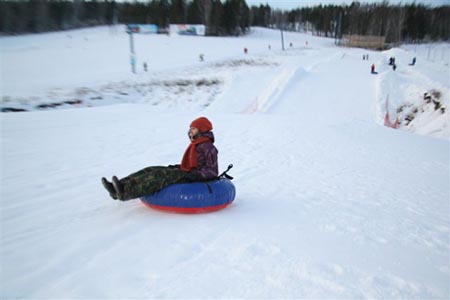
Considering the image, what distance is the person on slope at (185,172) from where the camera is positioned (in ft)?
12.0

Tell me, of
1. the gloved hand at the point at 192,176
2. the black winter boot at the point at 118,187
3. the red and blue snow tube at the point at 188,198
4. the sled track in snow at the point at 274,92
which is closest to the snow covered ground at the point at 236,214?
the red and blue snow tube at the point at 188,198

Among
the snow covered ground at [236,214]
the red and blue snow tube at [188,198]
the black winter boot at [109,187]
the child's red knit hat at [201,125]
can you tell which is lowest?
the snow covered ground at [236,214]

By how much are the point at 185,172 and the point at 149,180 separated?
1.52ft

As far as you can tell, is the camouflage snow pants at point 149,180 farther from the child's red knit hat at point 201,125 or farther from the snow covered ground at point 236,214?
the child's red knit hat at point 201,125

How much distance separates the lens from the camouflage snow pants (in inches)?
144

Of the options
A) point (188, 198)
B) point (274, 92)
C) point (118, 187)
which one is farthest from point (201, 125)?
point (274, 92)

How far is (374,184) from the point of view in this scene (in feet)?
19.9

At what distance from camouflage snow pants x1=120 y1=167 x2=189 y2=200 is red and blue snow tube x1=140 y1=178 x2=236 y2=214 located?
3.2 inches

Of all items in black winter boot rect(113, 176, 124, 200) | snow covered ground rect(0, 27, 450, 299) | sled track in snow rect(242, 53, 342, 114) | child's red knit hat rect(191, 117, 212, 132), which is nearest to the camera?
snow covered ground rect(0, 27, 450, 299)

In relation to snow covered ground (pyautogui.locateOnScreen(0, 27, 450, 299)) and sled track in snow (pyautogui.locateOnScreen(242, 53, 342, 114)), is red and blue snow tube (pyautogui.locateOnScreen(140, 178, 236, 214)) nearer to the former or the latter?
snow covered ground (pyautogui.locateOnScreen(0, 27, 450, 299))

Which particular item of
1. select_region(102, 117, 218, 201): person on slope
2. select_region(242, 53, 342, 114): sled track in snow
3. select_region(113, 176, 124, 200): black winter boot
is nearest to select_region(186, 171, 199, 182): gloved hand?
select_region(102, 117, 218, 201): person on slope

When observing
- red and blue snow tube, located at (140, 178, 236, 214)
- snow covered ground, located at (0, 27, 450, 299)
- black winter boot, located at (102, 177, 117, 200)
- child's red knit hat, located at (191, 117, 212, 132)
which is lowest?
snow covered ground, located at (0, 27, 450, 299)

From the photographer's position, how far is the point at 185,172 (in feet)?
13.0

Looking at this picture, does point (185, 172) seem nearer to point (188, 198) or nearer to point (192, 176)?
point (192, 176)
